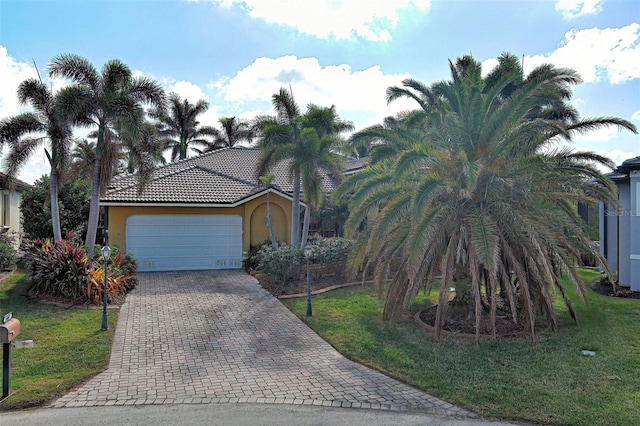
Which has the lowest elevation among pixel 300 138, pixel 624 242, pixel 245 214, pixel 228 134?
pixel 624 242

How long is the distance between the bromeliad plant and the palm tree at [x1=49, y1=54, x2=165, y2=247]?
1.12 metres

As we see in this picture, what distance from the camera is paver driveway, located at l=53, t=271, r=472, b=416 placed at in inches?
243

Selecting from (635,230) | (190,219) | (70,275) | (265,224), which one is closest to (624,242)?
(635,230)

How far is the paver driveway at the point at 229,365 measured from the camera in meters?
6.18

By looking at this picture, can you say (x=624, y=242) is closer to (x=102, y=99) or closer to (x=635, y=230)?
(x=635, y=230)

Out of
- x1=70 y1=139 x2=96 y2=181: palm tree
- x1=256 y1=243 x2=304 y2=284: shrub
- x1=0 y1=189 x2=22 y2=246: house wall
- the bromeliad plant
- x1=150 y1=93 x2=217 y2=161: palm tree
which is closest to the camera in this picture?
the bromeliad plant

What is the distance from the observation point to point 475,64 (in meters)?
9.66

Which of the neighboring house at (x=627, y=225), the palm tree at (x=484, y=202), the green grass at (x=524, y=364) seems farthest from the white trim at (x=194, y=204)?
the neighboring house at (x=627, y=225)

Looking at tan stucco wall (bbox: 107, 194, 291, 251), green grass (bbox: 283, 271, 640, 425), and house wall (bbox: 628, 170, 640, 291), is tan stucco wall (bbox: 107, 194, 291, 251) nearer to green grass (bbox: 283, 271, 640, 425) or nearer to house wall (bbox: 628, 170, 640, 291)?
green grass (bbox: 283, 271, 640, 425)

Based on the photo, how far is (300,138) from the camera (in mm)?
14914

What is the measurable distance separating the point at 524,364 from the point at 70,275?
11062 mm

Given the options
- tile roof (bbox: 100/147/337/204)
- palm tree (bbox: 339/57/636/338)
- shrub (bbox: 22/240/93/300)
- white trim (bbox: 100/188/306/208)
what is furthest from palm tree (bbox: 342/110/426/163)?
shrub (bbox: 22/240/93/300)

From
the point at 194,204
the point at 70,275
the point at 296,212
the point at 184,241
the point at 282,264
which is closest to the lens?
the point at 70,275

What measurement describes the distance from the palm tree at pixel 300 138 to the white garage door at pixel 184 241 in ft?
11.8
